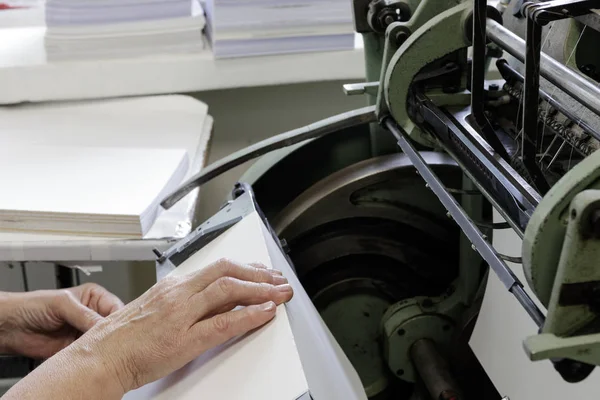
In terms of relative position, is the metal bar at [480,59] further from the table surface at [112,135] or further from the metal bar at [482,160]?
the table surface at [112,135]

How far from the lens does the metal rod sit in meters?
0.72

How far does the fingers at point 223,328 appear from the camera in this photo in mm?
880

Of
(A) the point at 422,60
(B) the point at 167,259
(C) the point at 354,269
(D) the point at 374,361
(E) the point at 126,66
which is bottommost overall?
(D) the point at 374,361

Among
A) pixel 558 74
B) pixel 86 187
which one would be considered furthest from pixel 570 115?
pixel 86 187

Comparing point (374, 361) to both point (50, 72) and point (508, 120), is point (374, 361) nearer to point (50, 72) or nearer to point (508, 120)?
point (508, 120)

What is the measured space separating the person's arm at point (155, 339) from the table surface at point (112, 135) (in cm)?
38

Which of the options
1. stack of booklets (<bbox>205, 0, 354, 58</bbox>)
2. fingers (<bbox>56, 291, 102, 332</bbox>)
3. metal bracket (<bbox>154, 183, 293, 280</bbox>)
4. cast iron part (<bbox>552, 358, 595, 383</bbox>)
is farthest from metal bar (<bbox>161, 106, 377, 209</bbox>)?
cast iron part (<bbox>552, 358, 595, 383</bbox>)

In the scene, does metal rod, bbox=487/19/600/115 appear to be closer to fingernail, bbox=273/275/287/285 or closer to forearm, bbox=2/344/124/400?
fingernail, bbox=273/275/287/285

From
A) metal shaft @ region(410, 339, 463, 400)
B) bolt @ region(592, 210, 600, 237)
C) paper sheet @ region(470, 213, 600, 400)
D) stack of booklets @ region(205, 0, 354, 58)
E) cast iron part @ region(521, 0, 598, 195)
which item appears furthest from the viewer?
stack of booklets @ region(205, 0, 354, 58)

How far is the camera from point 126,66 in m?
1.83

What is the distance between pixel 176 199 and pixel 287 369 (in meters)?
0.61

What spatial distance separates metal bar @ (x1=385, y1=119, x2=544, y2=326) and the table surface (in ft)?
1.64

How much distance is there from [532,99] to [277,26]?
1091mm

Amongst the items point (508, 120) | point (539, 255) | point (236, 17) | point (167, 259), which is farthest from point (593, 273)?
point (236, 17)
